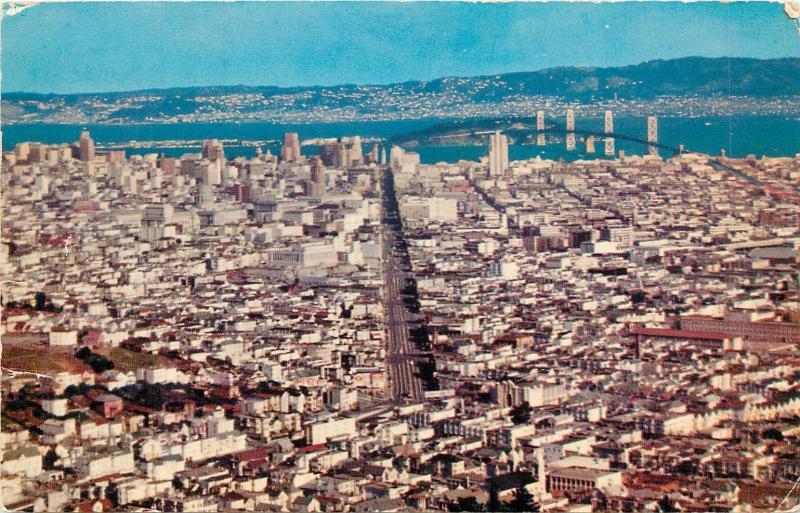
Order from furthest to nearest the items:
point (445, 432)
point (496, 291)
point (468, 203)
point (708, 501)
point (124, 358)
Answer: point (468, 203)
point (496, 291)
point (124, 358)
point (445, 432)
point (708, 501)

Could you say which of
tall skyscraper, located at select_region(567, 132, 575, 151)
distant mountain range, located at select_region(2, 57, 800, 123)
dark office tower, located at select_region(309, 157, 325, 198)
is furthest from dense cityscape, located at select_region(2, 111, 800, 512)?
distant mountain range, located at select_region(2, 57, 800, 123)

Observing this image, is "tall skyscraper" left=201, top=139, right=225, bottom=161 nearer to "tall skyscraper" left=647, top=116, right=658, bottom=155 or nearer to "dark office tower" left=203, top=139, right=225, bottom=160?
"dark office tower" left=203, top=139, right=225, bottom=160

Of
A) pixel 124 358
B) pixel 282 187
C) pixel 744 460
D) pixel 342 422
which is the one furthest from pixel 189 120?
pixel 744 460

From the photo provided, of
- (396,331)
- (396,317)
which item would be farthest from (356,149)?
(396,331)

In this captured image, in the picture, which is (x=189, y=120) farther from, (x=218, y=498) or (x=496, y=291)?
(x=218, y=498)

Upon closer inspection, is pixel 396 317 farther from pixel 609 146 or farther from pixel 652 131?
pixel 652 131

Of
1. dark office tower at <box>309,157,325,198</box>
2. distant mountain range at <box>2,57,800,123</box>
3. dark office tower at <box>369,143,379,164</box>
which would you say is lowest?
dark office tower at <box>309,157,325,198</box>

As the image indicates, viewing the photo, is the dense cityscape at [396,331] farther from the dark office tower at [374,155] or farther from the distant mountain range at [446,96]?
the distant mountain range at [446,96]
